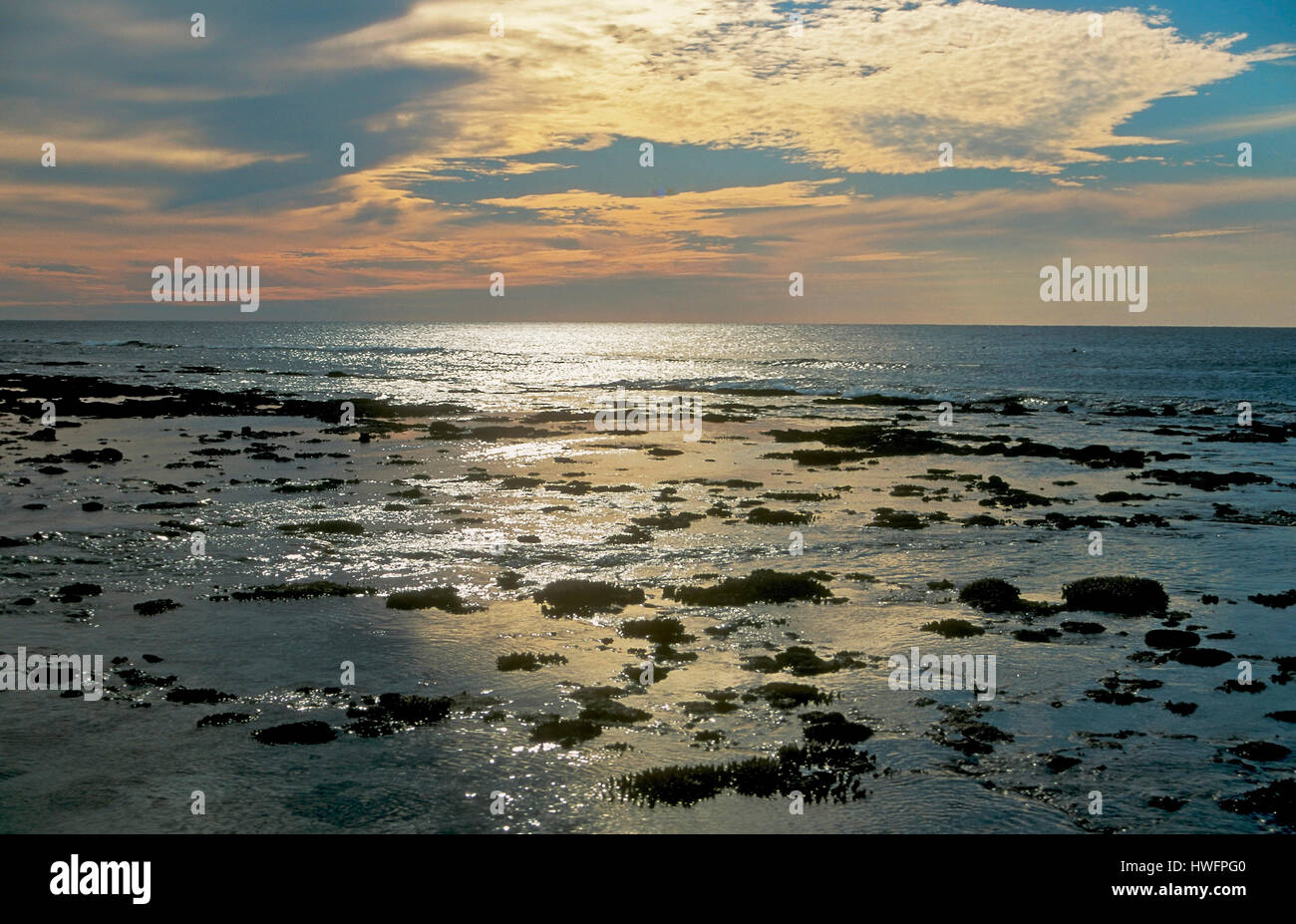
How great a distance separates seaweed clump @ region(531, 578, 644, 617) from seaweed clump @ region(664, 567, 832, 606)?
1.00 m

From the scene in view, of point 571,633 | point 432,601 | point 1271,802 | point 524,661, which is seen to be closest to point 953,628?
point 1271,802

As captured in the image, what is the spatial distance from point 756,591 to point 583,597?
3.90m

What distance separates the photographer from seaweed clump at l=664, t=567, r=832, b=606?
20438 mm

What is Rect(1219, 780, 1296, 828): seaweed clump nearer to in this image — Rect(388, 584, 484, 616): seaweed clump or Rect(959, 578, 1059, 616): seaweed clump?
Rect(959, 578, 1059, 616): seaweed clump

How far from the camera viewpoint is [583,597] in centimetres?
2025

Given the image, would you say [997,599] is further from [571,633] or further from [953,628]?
[571,633]

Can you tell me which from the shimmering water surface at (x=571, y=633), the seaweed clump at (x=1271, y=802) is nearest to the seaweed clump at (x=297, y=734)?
the shimmering water surface at (x=571, y=633)

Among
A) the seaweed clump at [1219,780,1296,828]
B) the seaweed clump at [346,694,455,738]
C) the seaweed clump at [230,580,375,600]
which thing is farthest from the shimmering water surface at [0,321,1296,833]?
the seaweed clump at [230,580,375,600]

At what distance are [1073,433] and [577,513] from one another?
1576 inches

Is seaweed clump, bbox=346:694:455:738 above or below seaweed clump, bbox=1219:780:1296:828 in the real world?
above

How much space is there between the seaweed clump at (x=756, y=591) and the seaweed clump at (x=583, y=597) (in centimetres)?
100

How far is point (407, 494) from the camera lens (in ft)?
110

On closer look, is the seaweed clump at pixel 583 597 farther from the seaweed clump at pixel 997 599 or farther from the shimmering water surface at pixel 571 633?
the seaweed clump at pixel 997 599
